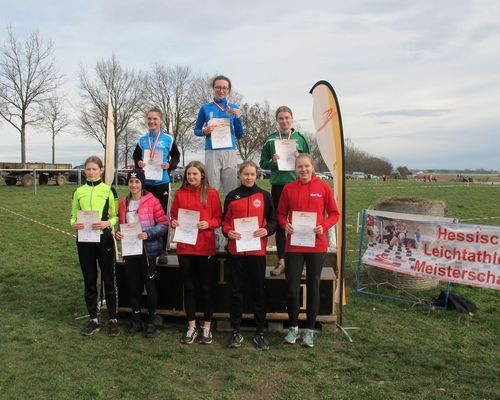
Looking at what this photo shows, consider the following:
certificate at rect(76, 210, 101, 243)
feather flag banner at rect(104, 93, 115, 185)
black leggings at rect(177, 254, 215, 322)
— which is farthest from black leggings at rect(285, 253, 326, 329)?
feather flag banner at rect(104, 93, 115, 185)

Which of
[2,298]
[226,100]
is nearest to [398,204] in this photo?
[226,100]

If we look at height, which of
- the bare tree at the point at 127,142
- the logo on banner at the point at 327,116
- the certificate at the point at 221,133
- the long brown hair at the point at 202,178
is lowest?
the long brown hair at the point at 202,178

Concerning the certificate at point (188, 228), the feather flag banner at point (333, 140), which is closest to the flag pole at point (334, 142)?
the feather flag banner at point (333, 140)

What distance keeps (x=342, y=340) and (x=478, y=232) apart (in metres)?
2.13

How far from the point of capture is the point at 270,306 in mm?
4902

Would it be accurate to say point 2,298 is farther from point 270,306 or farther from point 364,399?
point 364,399

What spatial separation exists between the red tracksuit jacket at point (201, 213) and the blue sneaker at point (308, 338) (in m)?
1.24

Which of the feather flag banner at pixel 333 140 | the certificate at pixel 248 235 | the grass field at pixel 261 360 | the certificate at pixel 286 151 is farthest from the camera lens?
the certificate at pixel 286 151

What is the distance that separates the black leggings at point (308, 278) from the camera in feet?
14.4

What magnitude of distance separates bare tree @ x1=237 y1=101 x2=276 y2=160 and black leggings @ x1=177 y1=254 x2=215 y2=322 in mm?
41261

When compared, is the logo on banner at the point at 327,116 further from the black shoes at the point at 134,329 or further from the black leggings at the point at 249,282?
the black shoes at the point at 134,329

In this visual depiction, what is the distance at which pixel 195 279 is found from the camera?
15.1 ft

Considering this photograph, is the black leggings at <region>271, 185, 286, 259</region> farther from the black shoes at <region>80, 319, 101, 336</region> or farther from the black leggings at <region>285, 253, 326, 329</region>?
the black shoes at <region>80, 319, 101, 336</region>

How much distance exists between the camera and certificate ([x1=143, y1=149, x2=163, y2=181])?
5176 millimetres
